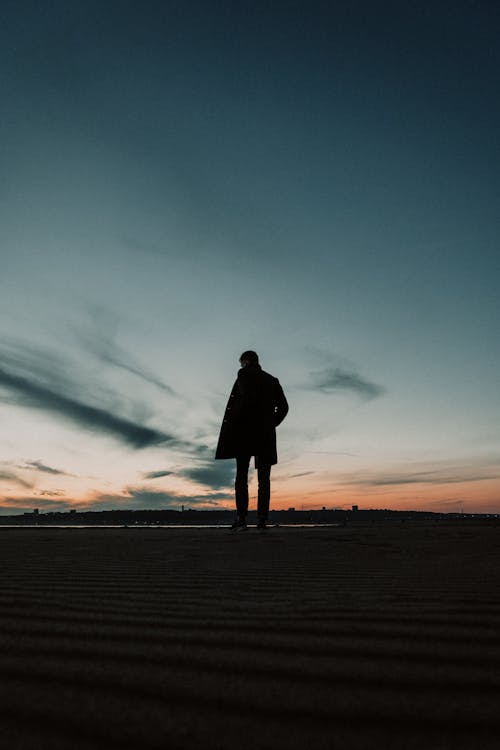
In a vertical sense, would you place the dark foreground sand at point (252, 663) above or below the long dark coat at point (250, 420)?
below

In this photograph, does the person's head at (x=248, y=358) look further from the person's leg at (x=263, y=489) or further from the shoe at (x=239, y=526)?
the shoe at (x=239, y=526)

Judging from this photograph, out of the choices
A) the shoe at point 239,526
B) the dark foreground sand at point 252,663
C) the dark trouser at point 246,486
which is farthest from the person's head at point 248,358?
the dark foreground sand at point 252,663

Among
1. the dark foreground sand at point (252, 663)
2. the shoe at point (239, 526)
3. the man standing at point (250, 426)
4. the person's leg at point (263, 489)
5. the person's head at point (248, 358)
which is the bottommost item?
the dark foreground sand at point (252, 663)

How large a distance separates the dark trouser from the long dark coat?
8 centimetres

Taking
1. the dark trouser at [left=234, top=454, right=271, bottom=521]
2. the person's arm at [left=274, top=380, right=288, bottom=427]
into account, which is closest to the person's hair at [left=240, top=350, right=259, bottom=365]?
the person's arm at [left=274, top=380, right=288, bottom=427]

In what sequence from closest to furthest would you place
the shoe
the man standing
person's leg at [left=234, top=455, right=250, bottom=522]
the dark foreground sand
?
the dark foreground sand, the shoe, person's leg at [left=234, top=455, right=250, bottom=522], the man standing

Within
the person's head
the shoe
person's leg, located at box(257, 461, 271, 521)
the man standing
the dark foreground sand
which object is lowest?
the dark foreground sand

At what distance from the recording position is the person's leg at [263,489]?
6.25 meters

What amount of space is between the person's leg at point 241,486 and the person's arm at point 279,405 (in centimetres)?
57

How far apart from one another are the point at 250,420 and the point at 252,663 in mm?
5583

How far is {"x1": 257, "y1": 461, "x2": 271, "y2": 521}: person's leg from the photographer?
20.5 ft

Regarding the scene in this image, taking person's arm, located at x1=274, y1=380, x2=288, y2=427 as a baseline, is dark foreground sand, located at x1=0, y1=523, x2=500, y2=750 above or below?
below

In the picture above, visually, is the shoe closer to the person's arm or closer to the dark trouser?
the dark trouser

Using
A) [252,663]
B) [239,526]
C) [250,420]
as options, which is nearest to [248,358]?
[250,420]
